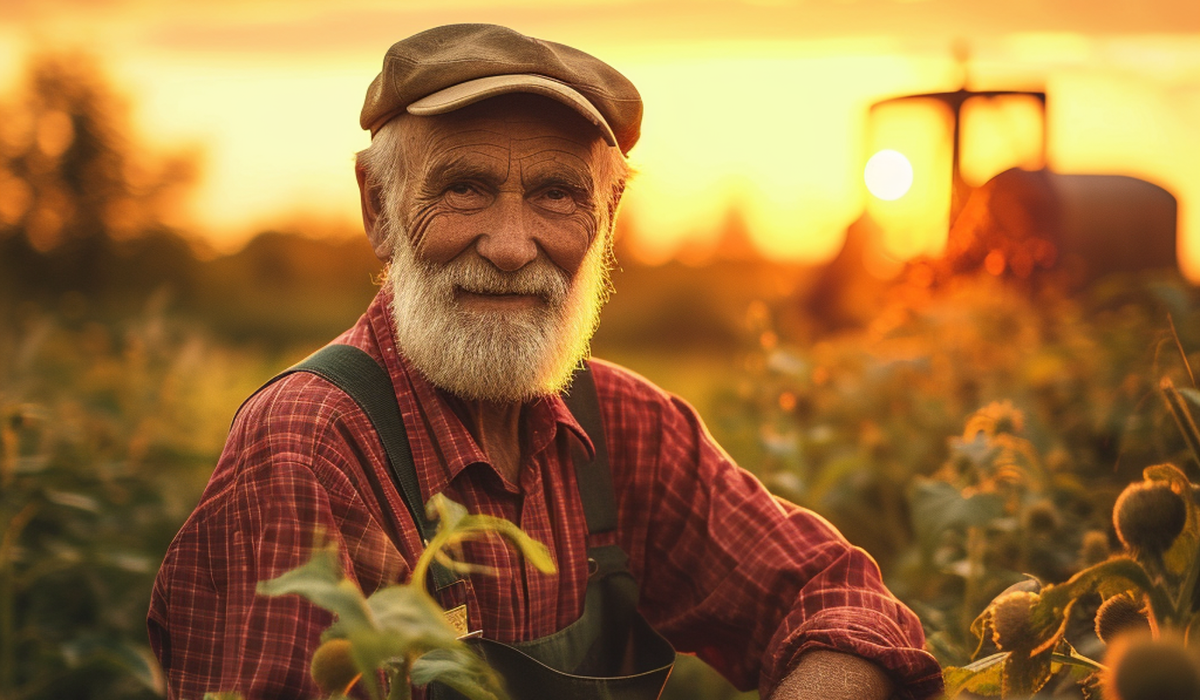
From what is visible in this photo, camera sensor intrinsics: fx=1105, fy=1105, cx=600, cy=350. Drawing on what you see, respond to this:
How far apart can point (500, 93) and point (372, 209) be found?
54 cm

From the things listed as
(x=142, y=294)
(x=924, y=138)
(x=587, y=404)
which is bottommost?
(x=142, y=294)

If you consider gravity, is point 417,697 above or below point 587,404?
below

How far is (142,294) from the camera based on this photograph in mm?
10078

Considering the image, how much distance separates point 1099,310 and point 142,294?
805 centimetres

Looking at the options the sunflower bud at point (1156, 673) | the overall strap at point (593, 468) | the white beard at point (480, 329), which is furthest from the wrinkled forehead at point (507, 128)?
the sunflower bud at point (1156, 673)

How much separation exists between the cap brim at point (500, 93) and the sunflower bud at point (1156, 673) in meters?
1.46

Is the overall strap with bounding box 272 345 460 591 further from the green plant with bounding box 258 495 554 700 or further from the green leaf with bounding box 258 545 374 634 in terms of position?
the green leaf with bounding box 258 545 374 634

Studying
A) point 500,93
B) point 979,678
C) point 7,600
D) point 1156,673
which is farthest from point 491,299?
point 7,600

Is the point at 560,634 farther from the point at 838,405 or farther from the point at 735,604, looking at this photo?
the point at 838,405

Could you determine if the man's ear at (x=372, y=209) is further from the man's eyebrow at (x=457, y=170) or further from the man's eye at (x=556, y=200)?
the man's eye at (x=556, y=200)

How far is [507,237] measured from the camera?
6.96ft

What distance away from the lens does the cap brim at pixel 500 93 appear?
6.60 feet

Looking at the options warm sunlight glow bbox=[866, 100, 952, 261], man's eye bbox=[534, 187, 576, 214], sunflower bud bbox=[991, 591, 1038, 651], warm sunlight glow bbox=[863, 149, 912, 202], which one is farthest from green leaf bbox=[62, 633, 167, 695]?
warm sunlight glow bbox=[863, 149, 912, 202]

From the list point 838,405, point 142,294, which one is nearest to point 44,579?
point 838,405
